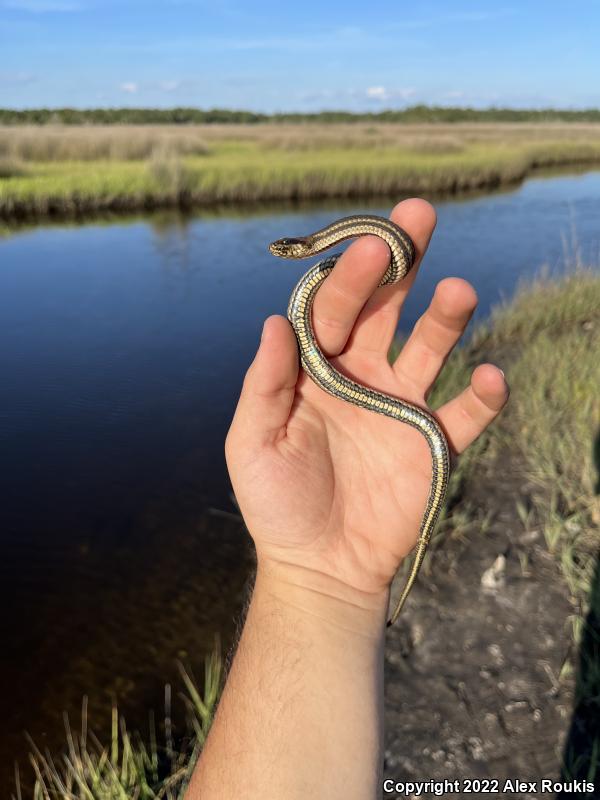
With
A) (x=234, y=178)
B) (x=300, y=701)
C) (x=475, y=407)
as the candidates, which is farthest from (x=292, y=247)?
(x=234, y=178)

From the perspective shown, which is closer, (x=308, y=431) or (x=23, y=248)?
(x=308, y=431)

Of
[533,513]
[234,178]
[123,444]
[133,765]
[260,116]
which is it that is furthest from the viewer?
[260,116]

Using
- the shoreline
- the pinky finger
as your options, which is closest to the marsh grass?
the pinky finger

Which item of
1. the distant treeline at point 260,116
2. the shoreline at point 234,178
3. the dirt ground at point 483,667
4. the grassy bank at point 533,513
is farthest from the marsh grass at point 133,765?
the distant treeline at point 260,116

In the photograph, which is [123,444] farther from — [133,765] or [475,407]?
[475,407]

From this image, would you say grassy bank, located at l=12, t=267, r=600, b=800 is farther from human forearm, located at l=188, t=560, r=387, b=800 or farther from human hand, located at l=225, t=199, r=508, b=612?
human hand, located at l=225, t=199, r=508, b=612

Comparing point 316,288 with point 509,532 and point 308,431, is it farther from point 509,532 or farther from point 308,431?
point 509,532

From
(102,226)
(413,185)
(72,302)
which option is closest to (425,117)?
(413,185)
